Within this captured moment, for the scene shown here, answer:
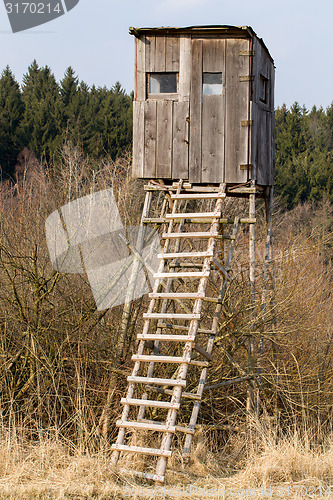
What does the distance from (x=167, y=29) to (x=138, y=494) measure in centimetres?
711

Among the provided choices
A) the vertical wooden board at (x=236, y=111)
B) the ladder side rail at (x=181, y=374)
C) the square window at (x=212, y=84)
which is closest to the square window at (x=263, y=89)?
the vertical wooden board at (x=236, y=111)

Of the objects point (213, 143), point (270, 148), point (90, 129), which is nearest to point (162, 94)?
point (213, 143)

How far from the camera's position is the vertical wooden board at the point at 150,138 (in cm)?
1055

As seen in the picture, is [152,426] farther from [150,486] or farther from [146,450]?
[150,486]

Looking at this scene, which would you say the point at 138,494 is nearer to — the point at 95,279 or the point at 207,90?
the point at 95,279

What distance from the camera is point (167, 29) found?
1036cm

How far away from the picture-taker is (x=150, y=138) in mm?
10586

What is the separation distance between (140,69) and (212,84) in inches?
48.2

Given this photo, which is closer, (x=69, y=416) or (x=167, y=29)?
(x=69, y=416)

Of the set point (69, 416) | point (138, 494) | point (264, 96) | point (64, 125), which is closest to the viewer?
point (138, 494)

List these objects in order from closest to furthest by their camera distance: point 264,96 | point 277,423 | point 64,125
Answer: point 277,423 < point 264,96 < point 64,125

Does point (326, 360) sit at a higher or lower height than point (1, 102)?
lower

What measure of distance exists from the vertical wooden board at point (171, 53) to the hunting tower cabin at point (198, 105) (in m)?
0.02

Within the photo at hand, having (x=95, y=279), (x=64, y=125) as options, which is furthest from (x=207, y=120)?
(x=64, y=125)
